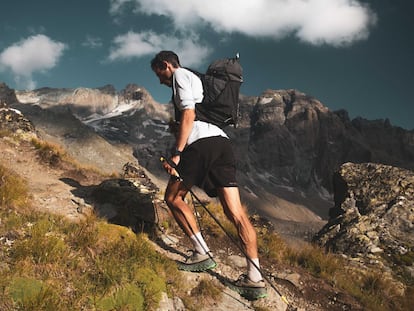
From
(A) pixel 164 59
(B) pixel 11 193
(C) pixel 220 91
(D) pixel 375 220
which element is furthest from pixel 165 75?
(D) pixel 375 220

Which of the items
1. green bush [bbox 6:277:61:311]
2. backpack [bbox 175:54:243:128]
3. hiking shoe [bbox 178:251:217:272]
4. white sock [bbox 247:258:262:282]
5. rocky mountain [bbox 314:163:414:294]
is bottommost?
green bush [bbox 6:277:61:311]

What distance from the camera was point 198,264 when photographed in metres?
5.42

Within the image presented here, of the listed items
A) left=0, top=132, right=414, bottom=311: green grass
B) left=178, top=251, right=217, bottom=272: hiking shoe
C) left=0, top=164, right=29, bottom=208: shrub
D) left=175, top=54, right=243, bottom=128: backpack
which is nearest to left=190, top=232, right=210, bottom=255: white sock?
left=178, top=251, right=217, bottom=272: hiking shoe

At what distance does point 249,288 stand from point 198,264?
90cm

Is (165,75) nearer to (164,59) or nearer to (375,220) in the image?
(164,59)

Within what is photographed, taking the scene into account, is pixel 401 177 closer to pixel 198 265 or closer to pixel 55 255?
pixel 198 265

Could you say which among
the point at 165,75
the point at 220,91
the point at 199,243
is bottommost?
the point at 199,243

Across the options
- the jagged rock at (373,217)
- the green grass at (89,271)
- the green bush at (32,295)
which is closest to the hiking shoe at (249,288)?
the green grass at (89,271)

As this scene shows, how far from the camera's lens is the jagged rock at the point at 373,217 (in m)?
9.69

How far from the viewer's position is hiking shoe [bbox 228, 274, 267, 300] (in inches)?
196

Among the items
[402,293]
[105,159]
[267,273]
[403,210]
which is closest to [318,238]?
[403,210]

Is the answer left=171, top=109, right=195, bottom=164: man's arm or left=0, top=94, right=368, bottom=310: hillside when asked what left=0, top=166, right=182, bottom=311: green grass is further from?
left=171, top=109, right=195, bottom=164: man's arm

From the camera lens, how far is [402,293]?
704cm

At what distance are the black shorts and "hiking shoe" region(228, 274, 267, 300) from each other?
1.49 metres
